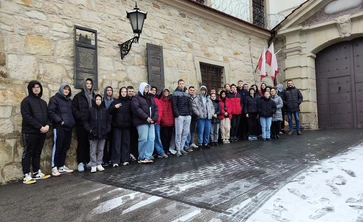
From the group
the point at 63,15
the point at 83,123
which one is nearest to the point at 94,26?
the point at 63,15

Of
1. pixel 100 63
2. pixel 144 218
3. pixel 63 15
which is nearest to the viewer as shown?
pixel 144 218

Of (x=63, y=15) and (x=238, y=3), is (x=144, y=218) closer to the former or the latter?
(x=63, y=15)

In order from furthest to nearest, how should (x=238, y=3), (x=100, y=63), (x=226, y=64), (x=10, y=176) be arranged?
(x=238, y=3)
(x=226, y=64)
(x=100, y=63)
(x=10, y=176)

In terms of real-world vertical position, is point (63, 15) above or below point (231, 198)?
above

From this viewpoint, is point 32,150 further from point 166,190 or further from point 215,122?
point 215,122

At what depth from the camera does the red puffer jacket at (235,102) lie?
24.8 ft

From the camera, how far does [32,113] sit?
4.33m

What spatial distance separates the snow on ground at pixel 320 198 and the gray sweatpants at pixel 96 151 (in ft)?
10.7

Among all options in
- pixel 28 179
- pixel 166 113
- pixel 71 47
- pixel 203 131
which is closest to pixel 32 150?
pixel 28 179

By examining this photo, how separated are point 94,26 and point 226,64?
466 centimetres

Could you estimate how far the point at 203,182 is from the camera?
3.76 m

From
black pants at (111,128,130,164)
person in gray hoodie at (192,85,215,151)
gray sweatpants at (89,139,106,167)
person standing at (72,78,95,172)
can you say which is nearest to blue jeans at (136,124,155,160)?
black pants at (111,128,130,164)

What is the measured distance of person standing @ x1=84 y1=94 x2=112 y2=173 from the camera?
4883 mm

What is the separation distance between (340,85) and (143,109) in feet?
26.5
